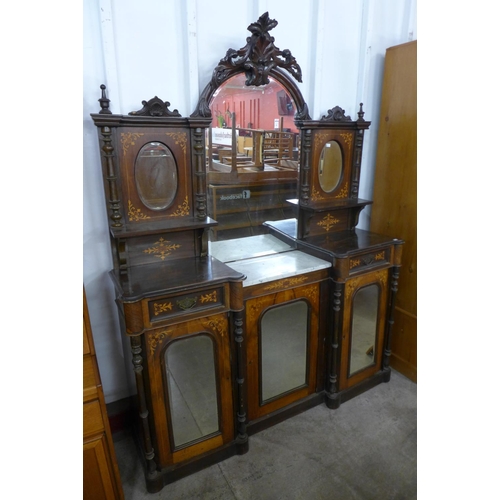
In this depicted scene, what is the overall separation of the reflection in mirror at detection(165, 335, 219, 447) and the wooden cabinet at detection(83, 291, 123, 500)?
0.34 meters

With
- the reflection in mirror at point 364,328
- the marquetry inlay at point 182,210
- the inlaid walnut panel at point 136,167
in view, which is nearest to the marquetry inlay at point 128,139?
the inlaid walnut panel at point 136,167

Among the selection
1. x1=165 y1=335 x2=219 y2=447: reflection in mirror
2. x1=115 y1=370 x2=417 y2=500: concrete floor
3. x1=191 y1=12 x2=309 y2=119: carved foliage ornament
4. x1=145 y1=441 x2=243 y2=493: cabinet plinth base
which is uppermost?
x1=191 y1=12 x2=309 y2=119: carved foliage ornament

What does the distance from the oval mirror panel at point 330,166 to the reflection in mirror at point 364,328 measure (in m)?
0.70

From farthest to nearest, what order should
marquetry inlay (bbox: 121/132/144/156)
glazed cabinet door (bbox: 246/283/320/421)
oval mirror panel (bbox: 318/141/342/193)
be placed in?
oval mirror panel (bbox: 318/141/342/193) → glazed cabinet door (bbox: 246/283/320/421) → marquetry inlay (bbox: 121/132/144/156)

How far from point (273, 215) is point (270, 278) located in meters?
0.56

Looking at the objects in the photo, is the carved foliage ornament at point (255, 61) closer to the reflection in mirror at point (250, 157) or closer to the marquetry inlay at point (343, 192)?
the reflection in mirror at point (250, 157)

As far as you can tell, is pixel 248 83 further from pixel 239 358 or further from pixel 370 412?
pixel 370 412

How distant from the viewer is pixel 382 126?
8.02ft

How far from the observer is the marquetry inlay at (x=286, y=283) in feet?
6.05

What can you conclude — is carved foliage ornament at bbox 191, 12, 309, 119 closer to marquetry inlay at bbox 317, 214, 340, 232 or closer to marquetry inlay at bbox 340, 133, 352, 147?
marquetry inlay at bbox 340, 133, 352, 147

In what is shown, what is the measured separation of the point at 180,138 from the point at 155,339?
963mm

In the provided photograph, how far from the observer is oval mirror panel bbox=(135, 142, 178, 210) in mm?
1687

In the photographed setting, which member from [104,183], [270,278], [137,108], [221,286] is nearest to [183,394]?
[221,286]

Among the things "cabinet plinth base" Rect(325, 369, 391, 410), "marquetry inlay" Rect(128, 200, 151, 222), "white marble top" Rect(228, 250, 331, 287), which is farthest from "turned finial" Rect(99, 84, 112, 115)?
"cabinet plinth base" Rect(325, 369, 391, 410)
